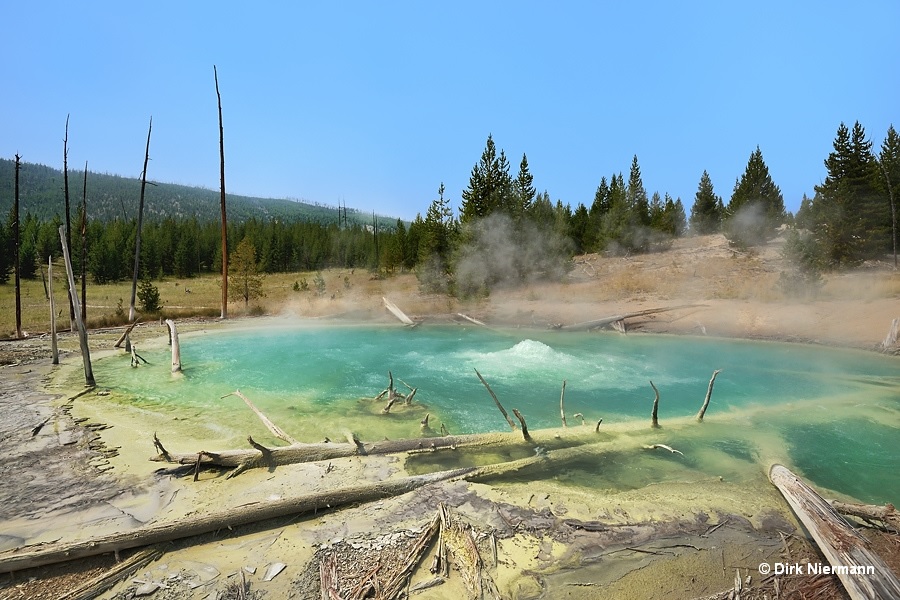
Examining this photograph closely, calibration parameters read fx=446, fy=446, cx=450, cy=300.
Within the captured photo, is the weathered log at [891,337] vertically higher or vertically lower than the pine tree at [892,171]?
lower

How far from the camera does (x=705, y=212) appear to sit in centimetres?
4500

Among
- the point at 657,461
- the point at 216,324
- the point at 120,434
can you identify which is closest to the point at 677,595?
the point at 657,461

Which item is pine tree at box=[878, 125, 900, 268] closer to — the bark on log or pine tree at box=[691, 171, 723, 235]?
pine tree at box=[691, 171, 723, 235]

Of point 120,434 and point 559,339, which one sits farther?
point 559,339

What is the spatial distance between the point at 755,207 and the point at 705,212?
308 inches

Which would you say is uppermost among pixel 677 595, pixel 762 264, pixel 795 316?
pixel 762 264

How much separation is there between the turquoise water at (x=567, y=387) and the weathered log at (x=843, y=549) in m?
1.69

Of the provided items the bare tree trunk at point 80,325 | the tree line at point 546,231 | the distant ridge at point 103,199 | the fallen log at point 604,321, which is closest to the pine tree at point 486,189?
the tree line at point 546,231

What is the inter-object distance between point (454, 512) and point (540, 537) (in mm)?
917

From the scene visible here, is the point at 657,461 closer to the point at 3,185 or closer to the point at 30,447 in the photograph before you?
the point at 30,447

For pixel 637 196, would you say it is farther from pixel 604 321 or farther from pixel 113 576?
pixel 113 576

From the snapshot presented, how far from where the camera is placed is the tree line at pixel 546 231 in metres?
24.8

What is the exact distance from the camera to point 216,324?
1917 cm

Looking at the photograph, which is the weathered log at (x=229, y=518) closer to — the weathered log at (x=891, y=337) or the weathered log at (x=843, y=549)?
the weathered log at (x=843, y=549)
